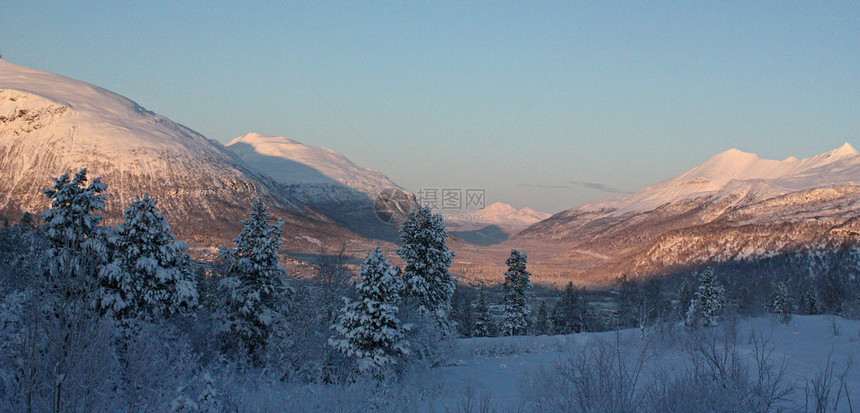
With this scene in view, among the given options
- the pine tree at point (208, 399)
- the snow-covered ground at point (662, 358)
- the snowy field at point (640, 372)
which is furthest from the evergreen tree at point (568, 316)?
the pine tree at point (208, 399)

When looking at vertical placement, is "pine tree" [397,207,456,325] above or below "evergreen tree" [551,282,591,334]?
above

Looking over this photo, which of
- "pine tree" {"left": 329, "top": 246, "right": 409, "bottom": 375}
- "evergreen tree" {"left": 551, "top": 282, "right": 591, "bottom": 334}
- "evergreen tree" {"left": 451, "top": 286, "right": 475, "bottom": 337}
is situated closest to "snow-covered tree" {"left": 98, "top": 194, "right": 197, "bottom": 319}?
"pine tree" {"left": 329, "top": 246, "right": 409, "bottom": 375}

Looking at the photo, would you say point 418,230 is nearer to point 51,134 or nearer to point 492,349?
point 492,349

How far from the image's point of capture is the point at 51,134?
19688 cm

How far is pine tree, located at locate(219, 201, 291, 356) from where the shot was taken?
72.0 feet

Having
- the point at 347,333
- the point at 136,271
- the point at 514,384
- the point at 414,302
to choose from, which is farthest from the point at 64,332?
the point at 414,302

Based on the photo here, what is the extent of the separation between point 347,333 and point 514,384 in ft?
31.4

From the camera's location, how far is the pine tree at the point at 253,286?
72.0 ft

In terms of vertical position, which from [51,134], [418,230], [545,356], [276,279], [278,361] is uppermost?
[51,134]

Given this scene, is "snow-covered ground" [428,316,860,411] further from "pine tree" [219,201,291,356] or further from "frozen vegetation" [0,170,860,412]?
"pine tree" [219,201,291,356]

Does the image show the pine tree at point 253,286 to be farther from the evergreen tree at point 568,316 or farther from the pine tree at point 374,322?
the evergreen tree at point 568,316

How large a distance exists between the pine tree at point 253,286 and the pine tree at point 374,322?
3647mm

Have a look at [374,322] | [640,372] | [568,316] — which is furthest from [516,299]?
[640,372]

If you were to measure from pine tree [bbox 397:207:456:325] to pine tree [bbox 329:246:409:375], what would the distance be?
515 cm
